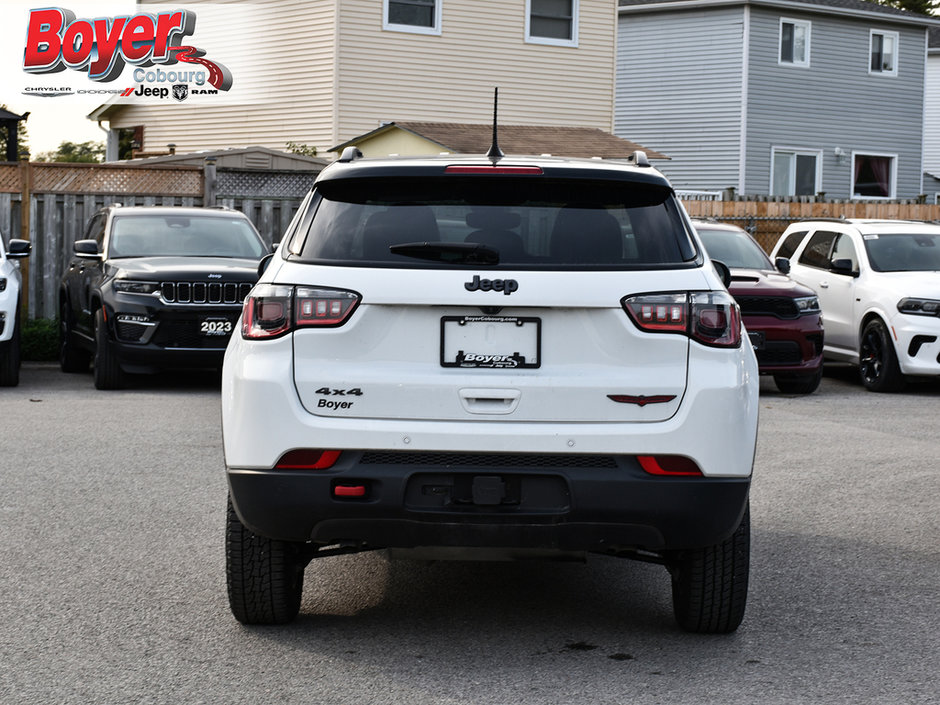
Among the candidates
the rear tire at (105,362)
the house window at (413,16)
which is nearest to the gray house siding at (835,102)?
the house window at (413,16)

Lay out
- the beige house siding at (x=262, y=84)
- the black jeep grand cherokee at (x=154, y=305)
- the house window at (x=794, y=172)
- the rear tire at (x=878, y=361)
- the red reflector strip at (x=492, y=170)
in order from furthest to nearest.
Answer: the house window at (x=794, y=172), the beige house siding at (x=262, y=84), the rear tire at (x=878, y=361), the black jeep grand cherokee at (x=154, y=305), the red reflector strip at (x=492, y=170)

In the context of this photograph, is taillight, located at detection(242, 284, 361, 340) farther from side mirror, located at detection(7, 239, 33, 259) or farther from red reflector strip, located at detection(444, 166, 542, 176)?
side mirror, located at detection(7, 239, 33, 259)

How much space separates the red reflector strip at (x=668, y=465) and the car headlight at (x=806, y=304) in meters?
9.97

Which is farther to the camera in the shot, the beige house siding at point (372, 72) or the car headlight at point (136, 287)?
the beige house siding at point (372, 72)

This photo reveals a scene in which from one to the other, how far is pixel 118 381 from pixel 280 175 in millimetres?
5632

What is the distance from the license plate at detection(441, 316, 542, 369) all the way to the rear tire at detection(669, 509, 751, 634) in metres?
1.07

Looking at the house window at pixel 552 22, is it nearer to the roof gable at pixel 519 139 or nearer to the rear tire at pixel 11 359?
the roof gable at pixel 519 139

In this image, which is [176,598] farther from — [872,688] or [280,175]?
[280,175]

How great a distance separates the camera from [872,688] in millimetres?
4773

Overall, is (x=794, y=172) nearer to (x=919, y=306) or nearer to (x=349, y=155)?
(x=919, y=306)

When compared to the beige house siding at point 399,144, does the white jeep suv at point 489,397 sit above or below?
below

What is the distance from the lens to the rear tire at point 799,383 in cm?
1464

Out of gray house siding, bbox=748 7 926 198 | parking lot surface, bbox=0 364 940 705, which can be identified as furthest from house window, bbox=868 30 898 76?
parking lot surface, bbox=0 364 940 705

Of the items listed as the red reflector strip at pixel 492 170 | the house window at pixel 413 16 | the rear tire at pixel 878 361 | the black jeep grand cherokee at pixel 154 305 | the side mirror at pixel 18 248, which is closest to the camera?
the red reflector strip at pixel 492 170
